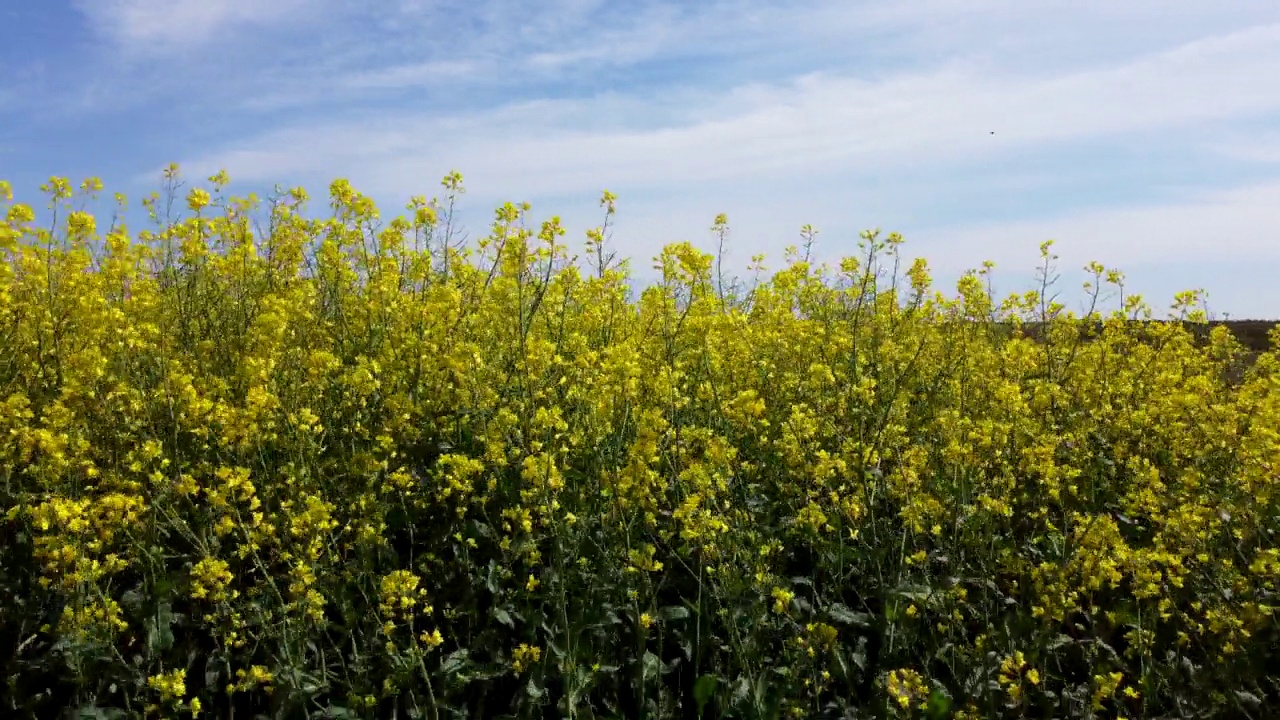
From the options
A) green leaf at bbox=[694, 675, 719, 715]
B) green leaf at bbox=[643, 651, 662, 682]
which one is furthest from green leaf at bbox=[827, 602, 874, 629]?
green leaf at bbox=[643, 651, 662, 682]

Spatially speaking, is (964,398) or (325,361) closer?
(325,361)

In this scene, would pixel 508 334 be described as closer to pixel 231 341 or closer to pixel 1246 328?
pixel 231 341

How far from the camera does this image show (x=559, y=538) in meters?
3.04

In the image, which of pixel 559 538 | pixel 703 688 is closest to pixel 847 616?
pixel 703 688

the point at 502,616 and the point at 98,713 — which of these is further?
the point at 502,616

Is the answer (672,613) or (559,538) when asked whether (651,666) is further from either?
(559,538)

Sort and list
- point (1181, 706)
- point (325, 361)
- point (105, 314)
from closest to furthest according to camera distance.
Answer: point (1181, 706)
point (325, 361)
point (105, 314)

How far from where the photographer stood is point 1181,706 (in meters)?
3.02

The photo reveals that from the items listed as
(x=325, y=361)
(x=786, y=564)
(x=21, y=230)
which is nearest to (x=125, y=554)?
(x=325, y=361)

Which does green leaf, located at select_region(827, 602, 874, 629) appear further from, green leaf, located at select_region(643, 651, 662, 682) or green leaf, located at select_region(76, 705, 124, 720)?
green leaf, located at select_region(76, 705, 124, 720)

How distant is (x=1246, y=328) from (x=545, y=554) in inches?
531

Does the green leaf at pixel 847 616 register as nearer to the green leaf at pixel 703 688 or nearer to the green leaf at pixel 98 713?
the green leaf at pixel 703 688

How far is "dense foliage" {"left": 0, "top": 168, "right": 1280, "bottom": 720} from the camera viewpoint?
9.74 feet

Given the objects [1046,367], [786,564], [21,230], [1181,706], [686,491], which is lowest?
[1181,706]
